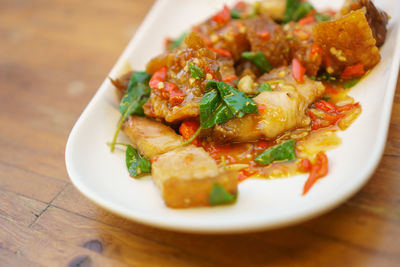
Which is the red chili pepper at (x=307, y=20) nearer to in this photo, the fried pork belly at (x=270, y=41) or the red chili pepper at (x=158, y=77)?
the fried pork belly at (x=270, y=41)

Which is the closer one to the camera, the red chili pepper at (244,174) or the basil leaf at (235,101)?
the red chili pepper at (244,174)

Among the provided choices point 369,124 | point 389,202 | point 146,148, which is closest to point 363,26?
point 369,124

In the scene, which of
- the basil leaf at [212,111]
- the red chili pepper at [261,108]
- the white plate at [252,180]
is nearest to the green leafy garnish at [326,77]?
the white plate at [252,180]

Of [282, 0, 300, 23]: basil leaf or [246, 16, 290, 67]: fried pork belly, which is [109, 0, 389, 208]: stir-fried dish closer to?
[246, 16, 290, 67]: fried pork belly

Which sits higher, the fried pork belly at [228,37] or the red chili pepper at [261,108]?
the fried pork belly at [228,37]

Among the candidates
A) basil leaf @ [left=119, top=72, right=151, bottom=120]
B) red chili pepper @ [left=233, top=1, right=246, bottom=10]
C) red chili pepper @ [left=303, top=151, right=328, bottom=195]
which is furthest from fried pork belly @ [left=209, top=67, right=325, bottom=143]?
red chili pepper @ [left=233, top=1, right=246, bottom=10]

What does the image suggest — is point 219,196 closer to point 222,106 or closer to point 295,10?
point 222,106

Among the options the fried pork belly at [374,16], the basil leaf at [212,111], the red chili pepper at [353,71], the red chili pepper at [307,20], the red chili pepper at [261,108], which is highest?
the fried pork belly at [374,16]
